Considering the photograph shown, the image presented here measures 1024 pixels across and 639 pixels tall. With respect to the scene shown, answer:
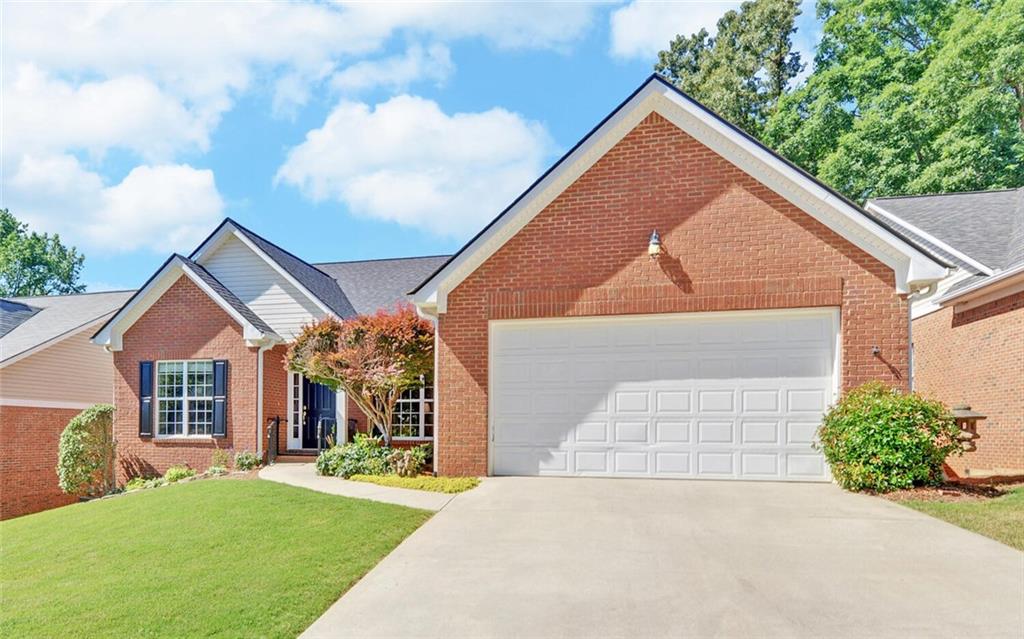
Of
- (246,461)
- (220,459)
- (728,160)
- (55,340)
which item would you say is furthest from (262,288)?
(728,160)

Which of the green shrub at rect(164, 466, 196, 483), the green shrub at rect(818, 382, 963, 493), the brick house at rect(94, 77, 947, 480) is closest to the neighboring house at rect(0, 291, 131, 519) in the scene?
the green shrub at rect(164, 466, 196, 483)

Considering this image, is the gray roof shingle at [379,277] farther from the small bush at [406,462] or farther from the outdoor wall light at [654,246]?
the outdoor wall light at [654,246]

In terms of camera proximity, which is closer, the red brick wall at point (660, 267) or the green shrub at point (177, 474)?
the red brick wall at point (660, 267)

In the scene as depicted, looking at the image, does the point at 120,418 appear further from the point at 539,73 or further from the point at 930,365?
the point at 930,365

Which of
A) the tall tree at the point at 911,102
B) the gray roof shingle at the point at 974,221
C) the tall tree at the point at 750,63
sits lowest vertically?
the gray roof shingle at the point at 974,221

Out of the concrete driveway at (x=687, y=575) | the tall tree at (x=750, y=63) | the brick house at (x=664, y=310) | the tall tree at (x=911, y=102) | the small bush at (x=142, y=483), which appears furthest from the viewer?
the tall tree at (x=750, y=63)

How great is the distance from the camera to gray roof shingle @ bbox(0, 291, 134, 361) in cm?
1808

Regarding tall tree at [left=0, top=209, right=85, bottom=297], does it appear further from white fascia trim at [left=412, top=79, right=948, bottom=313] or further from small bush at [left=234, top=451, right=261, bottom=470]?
white fascia trim at [left=412, top=79, right=948, bottom=313]

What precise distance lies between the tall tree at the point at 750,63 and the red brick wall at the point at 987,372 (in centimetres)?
1981

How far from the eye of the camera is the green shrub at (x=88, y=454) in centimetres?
1440

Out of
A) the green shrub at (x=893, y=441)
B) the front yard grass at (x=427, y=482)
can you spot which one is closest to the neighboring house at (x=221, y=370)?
the front yard grass at (x=427, y=482)

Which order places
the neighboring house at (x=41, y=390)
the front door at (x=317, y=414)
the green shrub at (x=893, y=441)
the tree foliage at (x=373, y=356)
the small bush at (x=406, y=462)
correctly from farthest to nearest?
the neighboring house at (x=41, y=390), the front door at (x=317, y=414), the tree foliage at (x=373, y=356), the small bush at (x=406, y=462), the green shrub at (x=893, y=441)

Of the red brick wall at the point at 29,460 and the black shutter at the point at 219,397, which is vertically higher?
the black shutter at the point at 219,397

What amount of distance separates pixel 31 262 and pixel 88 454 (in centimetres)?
4245
